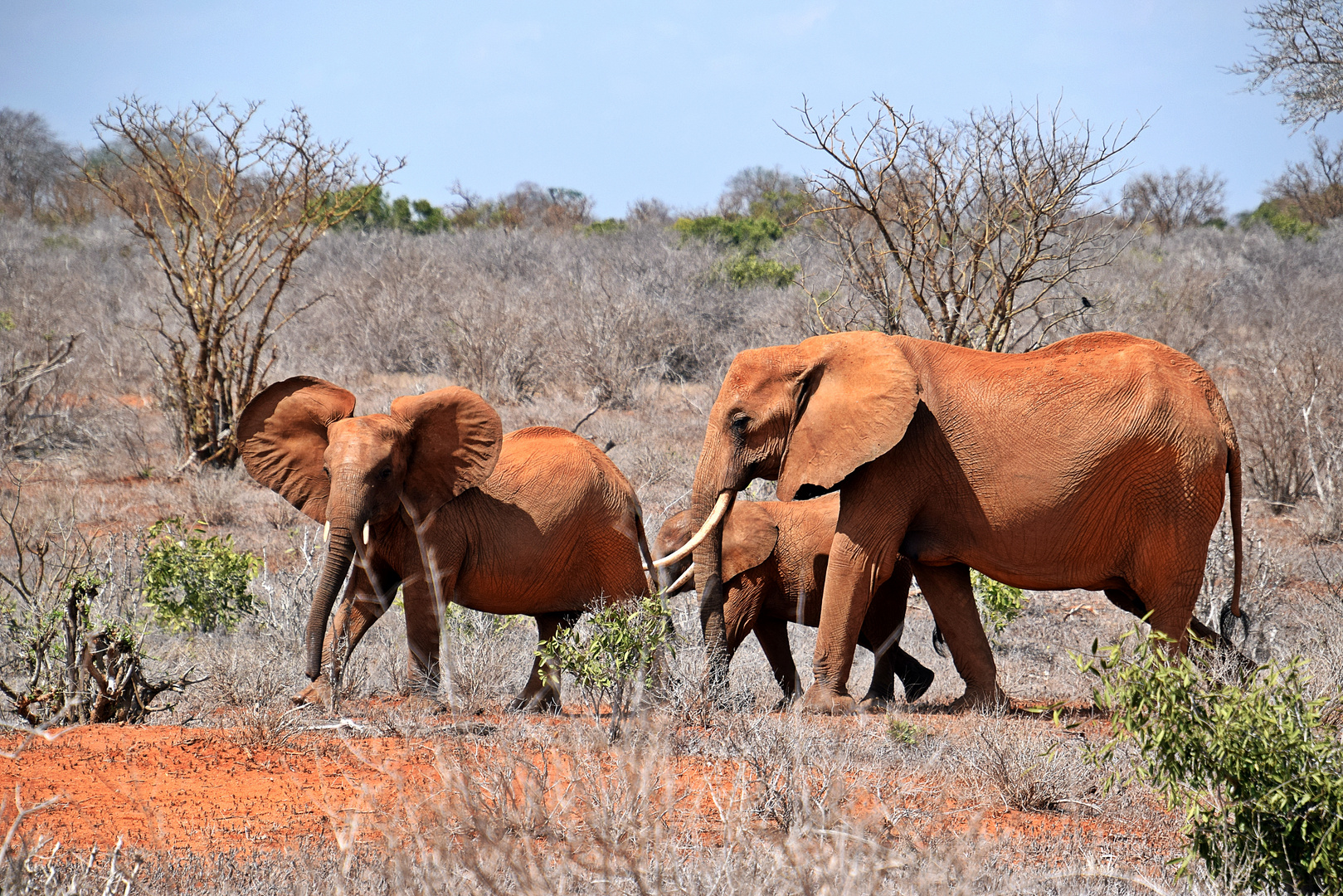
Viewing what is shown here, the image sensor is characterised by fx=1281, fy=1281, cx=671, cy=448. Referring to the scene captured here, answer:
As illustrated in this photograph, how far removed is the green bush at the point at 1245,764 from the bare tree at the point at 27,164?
4713cm

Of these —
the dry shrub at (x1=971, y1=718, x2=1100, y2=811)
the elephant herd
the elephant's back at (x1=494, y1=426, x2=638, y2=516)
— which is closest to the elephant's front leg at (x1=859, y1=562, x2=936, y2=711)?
the elephant herd

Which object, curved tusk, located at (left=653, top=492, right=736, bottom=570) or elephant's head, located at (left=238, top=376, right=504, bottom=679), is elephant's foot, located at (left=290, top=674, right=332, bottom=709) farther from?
curved tusk, located at (left=653, top=492, right=736, bottom=570)

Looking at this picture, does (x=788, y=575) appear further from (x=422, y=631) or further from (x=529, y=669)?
(x=422, y=631)

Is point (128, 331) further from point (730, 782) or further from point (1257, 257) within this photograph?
point (1257, 257)

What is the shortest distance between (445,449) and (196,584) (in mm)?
3209

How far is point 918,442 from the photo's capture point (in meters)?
6.63

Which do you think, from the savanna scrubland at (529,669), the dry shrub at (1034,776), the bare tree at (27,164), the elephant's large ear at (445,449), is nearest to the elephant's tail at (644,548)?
the savanna scrubland at (529,669)

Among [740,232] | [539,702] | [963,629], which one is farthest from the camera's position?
[740,232]

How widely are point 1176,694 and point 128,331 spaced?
20.5 m

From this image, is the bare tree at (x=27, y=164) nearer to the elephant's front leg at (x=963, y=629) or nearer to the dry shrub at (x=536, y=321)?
the dry shrub at (x=536, y=321)

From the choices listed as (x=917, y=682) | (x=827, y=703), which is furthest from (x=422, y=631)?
(x=917, y=682)

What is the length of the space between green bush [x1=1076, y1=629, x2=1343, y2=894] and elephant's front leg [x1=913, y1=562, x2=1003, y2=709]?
115 inches

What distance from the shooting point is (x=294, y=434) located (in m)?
7.05

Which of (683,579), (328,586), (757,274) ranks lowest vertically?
(683,579)
